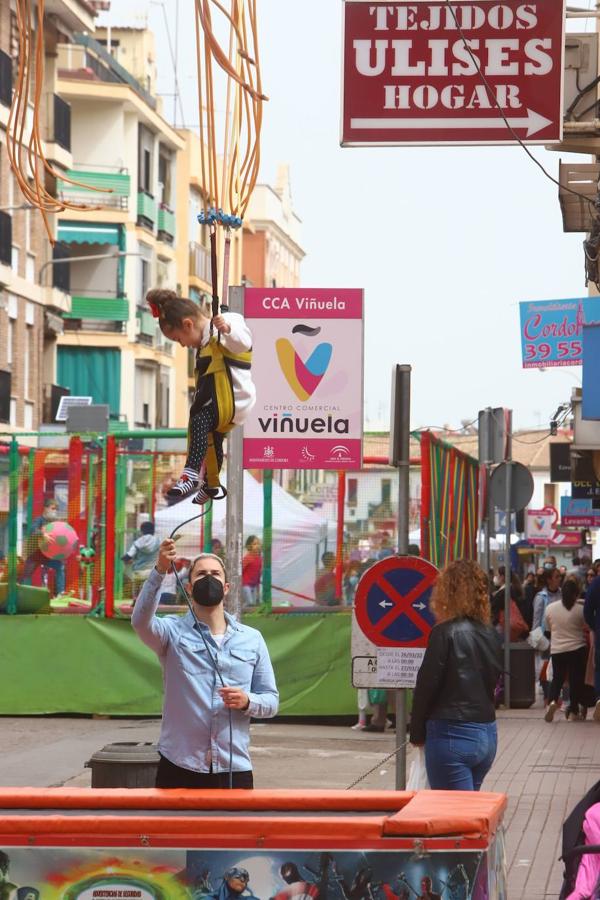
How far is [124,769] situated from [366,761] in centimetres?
640

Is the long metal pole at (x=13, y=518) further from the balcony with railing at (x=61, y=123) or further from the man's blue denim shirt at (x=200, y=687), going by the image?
the balcony with railing at (x=61, y=123)

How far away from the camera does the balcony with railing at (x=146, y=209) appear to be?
62.5 metres

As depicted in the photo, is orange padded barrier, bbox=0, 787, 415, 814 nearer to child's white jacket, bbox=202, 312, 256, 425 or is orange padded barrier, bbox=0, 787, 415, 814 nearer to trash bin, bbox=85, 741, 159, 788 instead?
child's white jacket, bbox=202, 312, 256, 425

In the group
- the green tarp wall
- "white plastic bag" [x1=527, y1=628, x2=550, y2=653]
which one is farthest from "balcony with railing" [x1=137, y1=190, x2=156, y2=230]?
the green tarp wall

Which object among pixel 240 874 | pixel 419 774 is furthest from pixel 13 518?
pixel 240 874

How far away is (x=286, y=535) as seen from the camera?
20.2m

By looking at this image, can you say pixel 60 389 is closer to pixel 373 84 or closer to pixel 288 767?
pixel 288 767

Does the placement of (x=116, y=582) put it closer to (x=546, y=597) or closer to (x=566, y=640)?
(x=566, y=640)

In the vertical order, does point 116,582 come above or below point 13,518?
below

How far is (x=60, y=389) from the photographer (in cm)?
5197

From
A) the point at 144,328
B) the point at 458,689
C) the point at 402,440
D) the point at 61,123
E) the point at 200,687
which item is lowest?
the point at 458,689

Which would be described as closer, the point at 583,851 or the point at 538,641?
the point at 583,851

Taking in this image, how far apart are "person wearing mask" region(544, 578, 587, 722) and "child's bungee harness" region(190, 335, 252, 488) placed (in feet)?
52.0

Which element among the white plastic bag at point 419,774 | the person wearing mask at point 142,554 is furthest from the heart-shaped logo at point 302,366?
the person wearing mask at point 142,554
